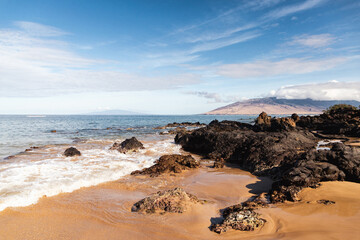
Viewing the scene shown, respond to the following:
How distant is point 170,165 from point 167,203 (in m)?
4.26

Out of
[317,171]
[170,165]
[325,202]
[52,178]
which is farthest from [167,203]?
[52,178]

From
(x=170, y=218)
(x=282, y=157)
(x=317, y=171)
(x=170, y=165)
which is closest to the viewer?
(x=170, y=218)

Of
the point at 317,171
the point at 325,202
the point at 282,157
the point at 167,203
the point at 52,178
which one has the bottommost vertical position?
the point at 52,178

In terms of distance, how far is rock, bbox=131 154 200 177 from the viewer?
9.05 m

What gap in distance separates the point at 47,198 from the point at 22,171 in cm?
388

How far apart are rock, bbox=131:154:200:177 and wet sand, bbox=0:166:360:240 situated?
7.48 feet

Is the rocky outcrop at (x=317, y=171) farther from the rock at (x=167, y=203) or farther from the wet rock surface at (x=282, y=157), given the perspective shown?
the rock at (x=167, y=203)

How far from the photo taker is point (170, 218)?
477 cm

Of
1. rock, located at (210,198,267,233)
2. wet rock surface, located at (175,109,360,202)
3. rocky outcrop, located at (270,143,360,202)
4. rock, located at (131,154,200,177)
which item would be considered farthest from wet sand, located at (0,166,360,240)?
rock, located at (131,154,200,177)

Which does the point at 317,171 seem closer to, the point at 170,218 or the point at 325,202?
the point at 325,202

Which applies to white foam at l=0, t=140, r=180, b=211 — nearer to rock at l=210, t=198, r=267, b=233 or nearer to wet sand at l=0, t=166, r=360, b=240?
wet sand at l=0, t=166, r=360, b=240

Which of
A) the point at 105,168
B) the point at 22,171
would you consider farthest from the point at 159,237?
the point at 22,171

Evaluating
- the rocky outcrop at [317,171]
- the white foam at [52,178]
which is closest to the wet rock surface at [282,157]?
the rocky outcrop at [317,171]

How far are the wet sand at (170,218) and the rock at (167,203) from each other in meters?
0.20
